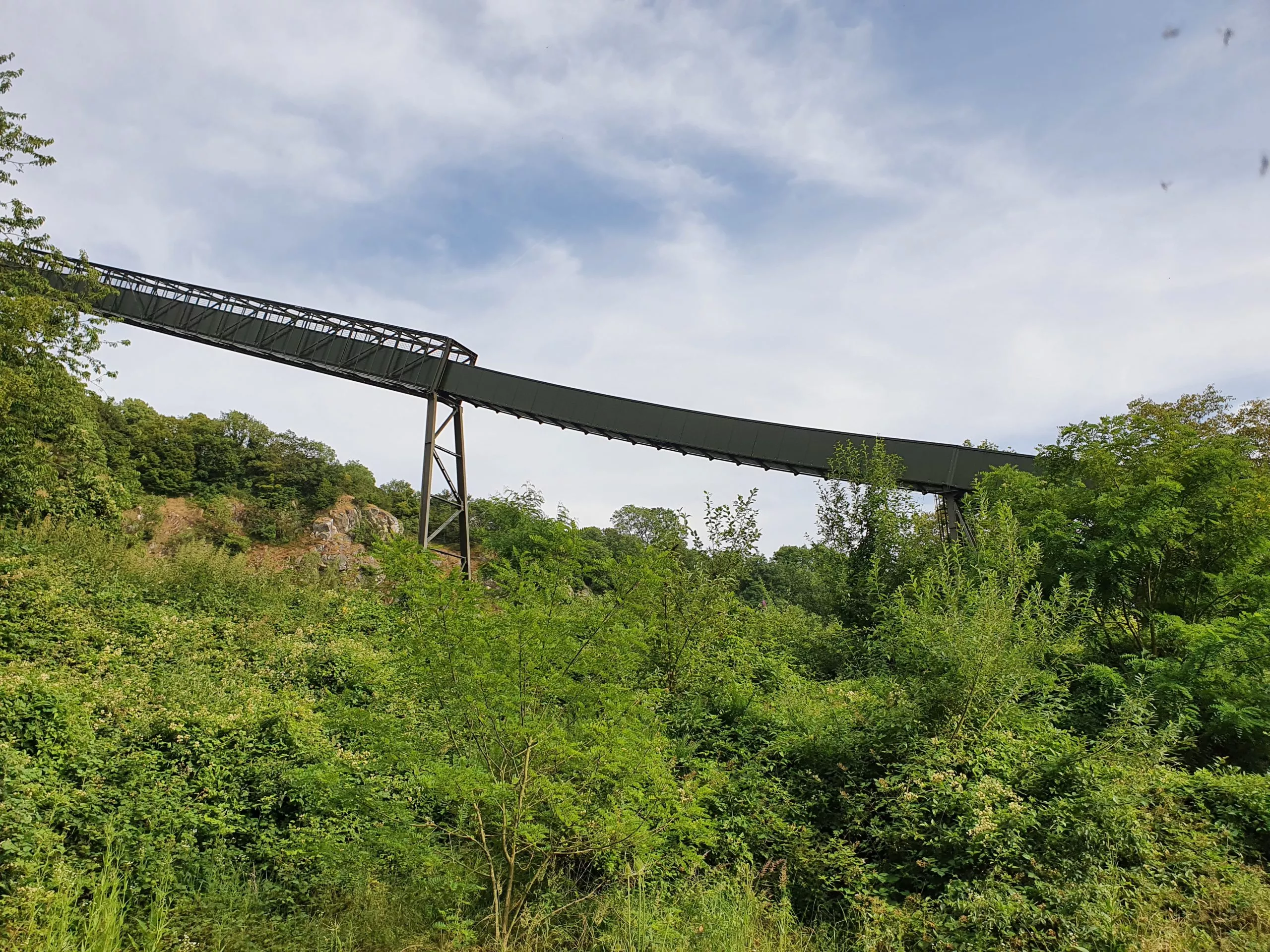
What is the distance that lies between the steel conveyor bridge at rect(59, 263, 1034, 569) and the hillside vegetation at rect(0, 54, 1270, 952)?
3.66 m

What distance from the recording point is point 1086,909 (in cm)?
439

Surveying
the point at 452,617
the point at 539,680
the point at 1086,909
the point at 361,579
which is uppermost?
the point at 452,617

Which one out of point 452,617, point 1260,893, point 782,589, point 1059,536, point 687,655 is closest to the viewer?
point 452,617

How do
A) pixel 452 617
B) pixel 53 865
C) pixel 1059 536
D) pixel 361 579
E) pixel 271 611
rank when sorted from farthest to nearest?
1. pixel 361 579
2. pixel 271 611
3. pixel 1059 536
4. pixel 452 617
5. pixel 53 865

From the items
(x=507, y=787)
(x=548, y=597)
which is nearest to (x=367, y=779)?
(x=507, y=787)

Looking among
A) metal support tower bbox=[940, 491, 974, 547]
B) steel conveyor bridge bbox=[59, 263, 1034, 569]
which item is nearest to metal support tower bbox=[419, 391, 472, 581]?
steel conveyor bridge bbox=[59, 263, 1034, 569]

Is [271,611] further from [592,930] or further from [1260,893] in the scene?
[1260,893]

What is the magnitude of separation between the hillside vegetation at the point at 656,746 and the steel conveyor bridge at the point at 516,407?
12.0ft

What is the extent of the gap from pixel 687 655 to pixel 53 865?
241 inches

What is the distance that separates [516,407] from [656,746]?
1024cm

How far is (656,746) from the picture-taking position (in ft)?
17.1

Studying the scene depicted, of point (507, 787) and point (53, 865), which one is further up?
point (507, 787)

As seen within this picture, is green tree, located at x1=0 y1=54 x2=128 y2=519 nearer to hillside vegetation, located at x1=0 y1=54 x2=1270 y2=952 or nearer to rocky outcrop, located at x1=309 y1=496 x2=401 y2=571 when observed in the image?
hillside vegetation, located at x1=0 y1=54 x2=1270 y2=952

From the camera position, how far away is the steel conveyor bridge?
46.1 ft
